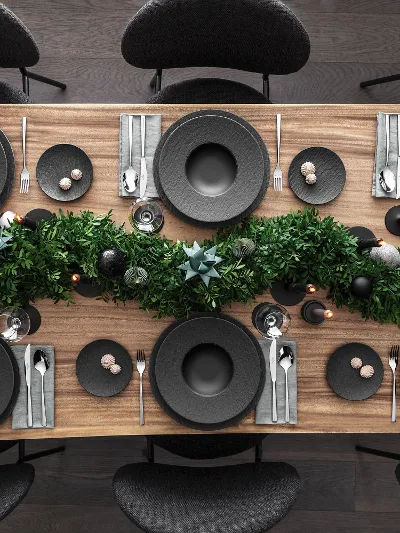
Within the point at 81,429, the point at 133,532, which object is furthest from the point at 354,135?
the point at 133,532

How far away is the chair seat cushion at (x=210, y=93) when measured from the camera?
1.89 meters

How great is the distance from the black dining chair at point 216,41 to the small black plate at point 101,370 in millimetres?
894

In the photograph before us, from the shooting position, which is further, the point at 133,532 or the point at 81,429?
the point at 133,532

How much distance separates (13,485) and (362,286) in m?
1.17

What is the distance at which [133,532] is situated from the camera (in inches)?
90.9

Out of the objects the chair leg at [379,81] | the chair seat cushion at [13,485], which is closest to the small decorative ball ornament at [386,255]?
the chair leg at [379,81]

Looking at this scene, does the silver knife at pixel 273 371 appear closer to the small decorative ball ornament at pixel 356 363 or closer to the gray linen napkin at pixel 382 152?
the small decorative ball ornament at pixel 356 363

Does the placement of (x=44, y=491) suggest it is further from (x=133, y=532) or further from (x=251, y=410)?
(x=251, y=410)

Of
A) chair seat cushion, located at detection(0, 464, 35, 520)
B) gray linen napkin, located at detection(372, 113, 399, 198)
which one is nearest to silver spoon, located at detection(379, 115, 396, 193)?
gray linen napkin, located at detection(372, 113, 399, 198)

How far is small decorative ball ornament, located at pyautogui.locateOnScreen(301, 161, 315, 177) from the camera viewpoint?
157 cm

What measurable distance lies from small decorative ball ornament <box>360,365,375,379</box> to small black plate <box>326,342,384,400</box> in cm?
1

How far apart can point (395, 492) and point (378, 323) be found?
118 cm

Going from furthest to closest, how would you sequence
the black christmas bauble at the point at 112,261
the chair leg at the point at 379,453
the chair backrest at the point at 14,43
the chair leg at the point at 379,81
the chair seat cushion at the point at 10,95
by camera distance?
the chair leg at the point at 379,81 → the chair leg at the point at 379,453 → the chair seat cushion at the point at 10,95 → the chair backrest at the point at 14,43 → the black christmas bauble at the point at 112,261

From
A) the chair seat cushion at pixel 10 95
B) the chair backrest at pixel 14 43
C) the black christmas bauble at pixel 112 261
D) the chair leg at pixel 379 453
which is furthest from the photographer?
the chair leg at pixel 379 453
